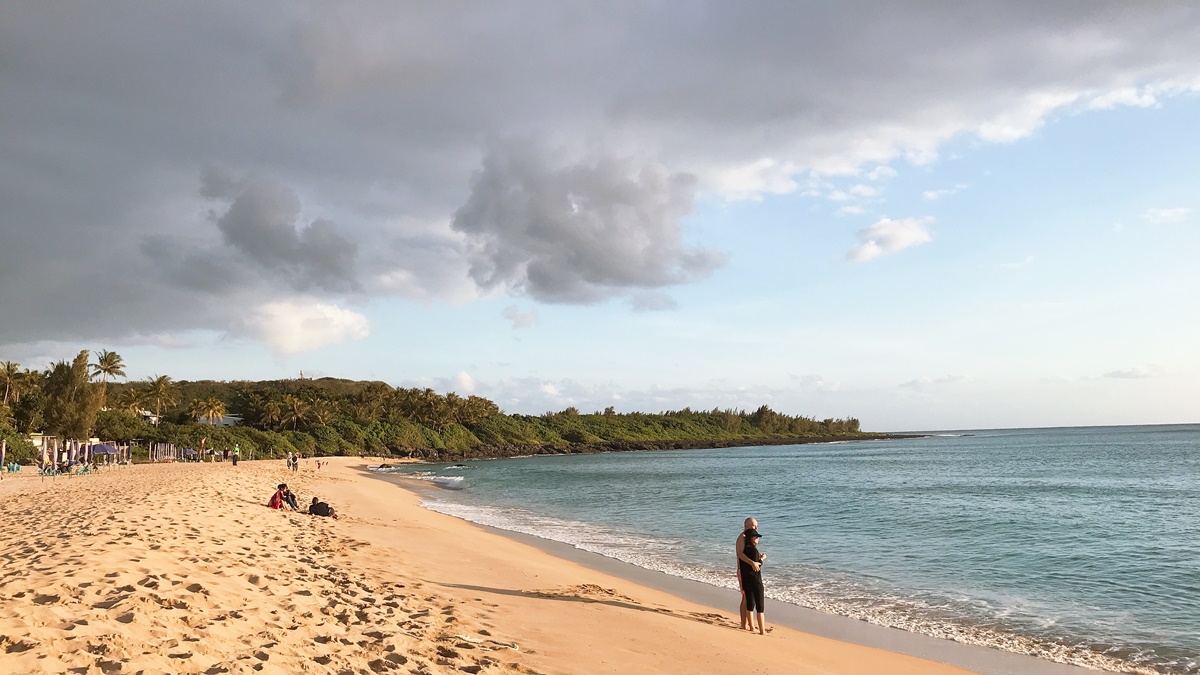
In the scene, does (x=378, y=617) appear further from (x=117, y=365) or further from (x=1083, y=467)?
(x=117, y=365)

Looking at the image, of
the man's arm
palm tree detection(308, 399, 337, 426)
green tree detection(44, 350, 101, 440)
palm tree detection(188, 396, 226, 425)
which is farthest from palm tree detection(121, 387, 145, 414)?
the man's arm

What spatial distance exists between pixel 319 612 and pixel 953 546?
19.2 m

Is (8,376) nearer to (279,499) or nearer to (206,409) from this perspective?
(206,409)

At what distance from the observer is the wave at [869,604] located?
10430mm

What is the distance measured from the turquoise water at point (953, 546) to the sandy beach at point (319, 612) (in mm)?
3471

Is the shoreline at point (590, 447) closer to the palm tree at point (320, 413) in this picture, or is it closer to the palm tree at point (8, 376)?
the palm tree at point (320, 413)

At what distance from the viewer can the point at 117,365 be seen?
79188mm

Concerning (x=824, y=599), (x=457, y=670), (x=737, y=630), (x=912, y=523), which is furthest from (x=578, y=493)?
(x=457, y=670)

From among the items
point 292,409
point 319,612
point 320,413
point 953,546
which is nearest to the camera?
point 319,612

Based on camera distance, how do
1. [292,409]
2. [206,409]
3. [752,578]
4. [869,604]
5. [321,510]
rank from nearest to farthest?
[752,578] → [869,604] → [321,510] → [206,409] → [292,409]

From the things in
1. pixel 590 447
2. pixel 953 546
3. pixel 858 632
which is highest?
pixel 858 632

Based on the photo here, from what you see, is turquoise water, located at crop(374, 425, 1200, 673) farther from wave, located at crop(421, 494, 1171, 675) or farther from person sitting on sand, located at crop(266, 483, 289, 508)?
person sitting on sand, located at crop(266, 483, 289, 508)

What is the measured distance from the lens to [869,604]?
13.5 m

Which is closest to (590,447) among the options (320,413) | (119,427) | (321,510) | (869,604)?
(320,413)
